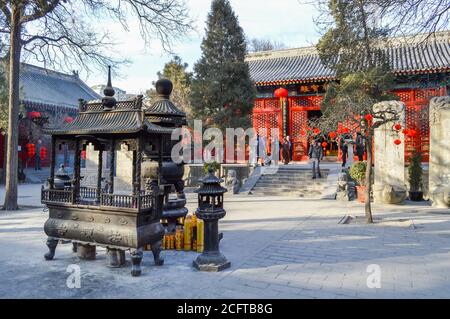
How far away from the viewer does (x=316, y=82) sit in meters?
20.8

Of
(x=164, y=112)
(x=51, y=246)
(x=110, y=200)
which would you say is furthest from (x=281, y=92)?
(x=51, y=246)

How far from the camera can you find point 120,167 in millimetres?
20312

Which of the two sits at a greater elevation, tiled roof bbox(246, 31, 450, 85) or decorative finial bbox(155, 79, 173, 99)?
tiled roof bbox(246, 31, 450, 85)

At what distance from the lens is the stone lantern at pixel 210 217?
5.62 meters

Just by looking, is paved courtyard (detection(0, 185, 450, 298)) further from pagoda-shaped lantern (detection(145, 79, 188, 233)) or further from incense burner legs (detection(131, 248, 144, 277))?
pagoda-shaped lantern (detection(145, 79, 188, 233))

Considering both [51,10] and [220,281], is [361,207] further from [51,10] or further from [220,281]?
[51,10]

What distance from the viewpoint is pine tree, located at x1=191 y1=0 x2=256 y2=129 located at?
55.7 ft

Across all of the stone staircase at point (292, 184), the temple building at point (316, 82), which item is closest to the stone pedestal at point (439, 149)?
the stone staircase at point (292, 184)

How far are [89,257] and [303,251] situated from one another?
3523 mm

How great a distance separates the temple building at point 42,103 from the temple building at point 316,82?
38.9ft

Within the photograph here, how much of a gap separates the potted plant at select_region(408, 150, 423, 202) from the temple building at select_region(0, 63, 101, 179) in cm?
1782

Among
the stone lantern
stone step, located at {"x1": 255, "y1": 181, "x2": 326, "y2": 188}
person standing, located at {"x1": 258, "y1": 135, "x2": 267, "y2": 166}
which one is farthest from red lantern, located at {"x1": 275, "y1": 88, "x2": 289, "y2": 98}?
the stone lantern

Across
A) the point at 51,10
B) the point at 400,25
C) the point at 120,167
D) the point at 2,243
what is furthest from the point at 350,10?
the point at 120,167

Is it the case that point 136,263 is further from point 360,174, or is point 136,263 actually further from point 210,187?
point 360,174
